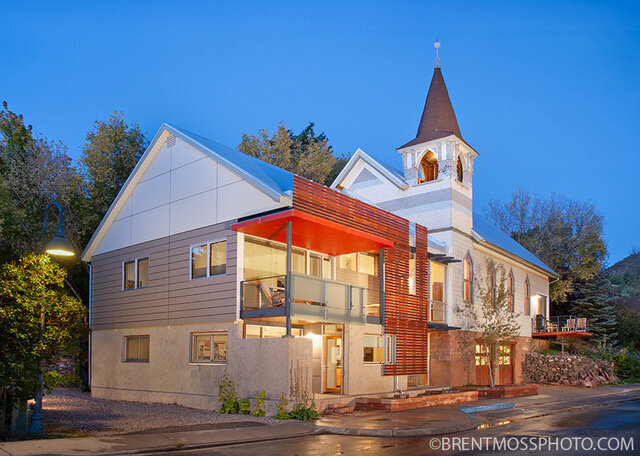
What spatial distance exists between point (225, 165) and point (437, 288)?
11.9m

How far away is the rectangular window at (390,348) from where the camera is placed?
67.5ft

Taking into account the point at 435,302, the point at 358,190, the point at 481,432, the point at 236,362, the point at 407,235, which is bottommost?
the point at 481,432

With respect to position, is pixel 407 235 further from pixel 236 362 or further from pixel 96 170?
pixel 96 170

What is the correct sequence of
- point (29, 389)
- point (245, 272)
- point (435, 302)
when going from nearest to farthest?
point (29, 389)
point (245, 272)
point (435, 302)

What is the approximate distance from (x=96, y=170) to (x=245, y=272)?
1340cm

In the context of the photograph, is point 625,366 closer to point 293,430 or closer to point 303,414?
point 303,414

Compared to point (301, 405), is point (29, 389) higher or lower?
higher

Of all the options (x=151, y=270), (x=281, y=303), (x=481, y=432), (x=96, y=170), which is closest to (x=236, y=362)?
(x=281, y=303)

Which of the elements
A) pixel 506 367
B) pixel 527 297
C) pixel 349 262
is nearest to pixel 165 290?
pixel 349 262

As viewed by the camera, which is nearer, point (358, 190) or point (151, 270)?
point (151, 270)

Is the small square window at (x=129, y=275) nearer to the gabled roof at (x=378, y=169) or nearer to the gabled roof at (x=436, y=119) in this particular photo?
the gabled roof at (x=378, y=169)

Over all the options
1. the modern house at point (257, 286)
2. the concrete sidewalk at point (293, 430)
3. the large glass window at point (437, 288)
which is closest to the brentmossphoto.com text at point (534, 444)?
the concrete sidewalk at point (293, 430)

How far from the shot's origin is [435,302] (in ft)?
82.7

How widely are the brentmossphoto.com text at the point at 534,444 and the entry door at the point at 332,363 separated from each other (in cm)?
821
